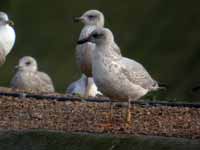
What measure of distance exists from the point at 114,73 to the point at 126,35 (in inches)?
463

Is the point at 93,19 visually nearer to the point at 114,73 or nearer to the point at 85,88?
the point at 85,88

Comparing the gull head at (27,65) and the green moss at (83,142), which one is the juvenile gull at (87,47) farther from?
the green moss at (83,142)

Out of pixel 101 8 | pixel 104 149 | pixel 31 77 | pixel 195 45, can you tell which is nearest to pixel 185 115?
pixel 104 149

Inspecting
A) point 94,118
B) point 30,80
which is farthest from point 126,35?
point 94,118

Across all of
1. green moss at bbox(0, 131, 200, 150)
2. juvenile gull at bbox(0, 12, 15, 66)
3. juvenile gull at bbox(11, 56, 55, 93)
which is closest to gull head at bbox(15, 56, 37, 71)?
juvenile gull at bbox(11, 56, 55, 93)

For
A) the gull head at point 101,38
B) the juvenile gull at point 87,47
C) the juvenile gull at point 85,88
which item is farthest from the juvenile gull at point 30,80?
the gull head at point 101,38

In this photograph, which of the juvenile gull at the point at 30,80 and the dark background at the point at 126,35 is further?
the dark background at the point at 126,35

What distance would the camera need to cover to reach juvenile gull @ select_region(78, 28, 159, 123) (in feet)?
30.0

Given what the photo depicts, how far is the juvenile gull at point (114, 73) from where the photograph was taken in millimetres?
9141

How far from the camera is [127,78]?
943 cm

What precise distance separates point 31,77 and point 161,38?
597 cm

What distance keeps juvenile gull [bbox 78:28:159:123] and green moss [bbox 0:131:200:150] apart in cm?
123

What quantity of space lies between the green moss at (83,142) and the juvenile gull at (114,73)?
123 centimetres

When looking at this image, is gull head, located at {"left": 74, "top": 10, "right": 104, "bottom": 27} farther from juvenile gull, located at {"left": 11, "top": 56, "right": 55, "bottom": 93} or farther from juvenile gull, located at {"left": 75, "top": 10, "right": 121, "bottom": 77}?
juvenile gull, located at {"left": 11, "top": 56, "right": 55, "bottom": 93}
